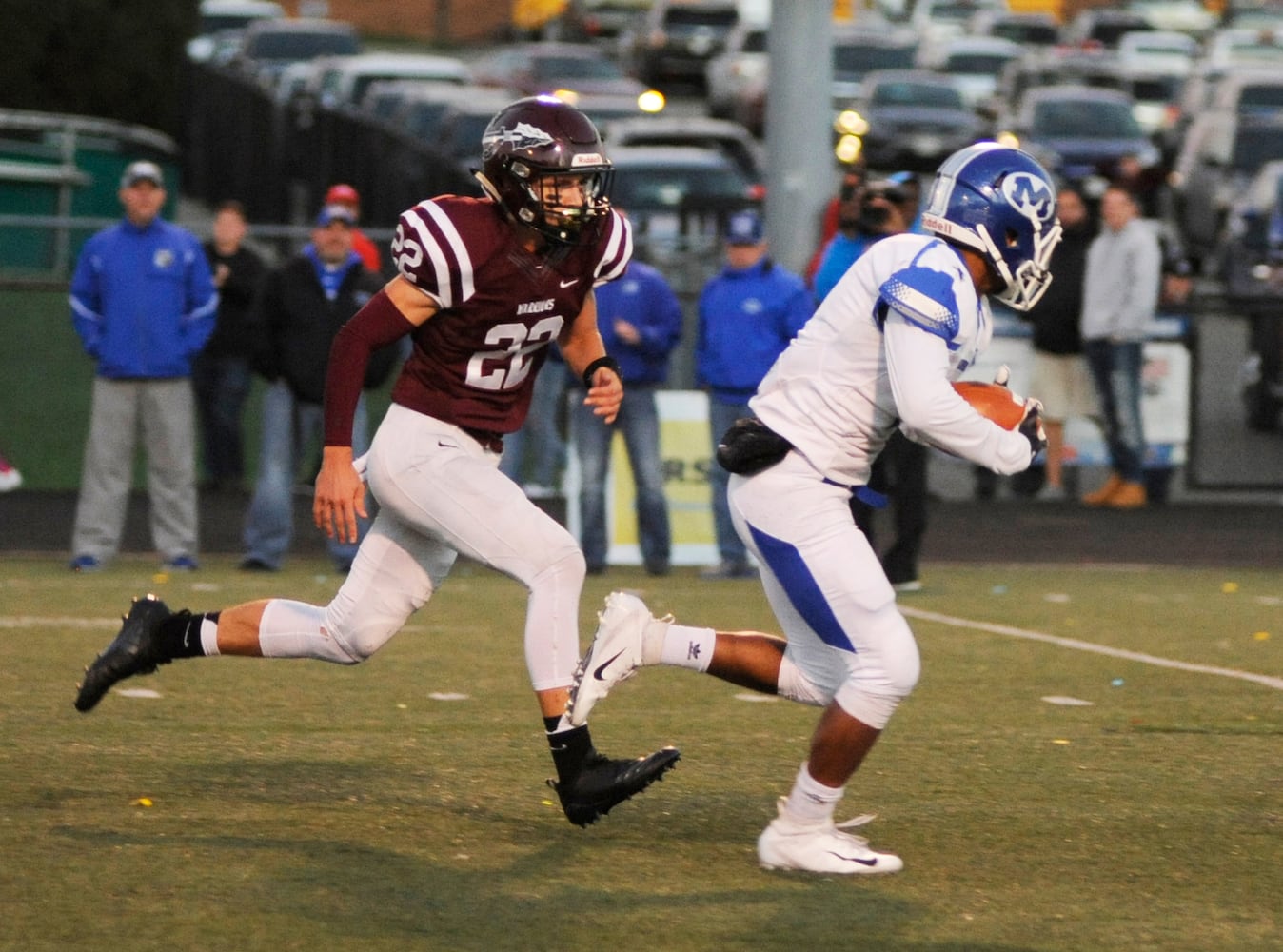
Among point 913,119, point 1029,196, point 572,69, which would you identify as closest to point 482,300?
point 1029,196

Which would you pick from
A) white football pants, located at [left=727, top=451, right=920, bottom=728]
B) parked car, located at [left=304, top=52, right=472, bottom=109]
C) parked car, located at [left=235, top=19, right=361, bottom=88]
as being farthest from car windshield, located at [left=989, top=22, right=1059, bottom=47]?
white football pants, located at [left=727, top=451, right=920, bottom=728]

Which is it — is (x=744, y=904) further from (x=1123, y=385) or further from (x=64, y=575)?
(x=1123, y=385)

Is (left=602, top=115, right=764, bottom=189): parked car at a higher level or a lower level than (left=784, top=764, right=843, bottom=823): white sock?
lower

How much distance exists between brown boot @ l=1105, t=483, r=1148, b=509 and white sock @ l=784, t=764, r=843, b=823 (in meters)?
10.0

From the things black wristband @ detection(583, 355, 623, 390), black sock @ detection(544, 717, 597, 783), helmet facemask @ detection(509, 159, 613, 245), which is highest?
helmet facemask @ detection(509, 159, 613, 245)

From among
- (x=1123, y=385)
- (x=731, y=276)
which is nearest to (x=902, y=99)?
(x=1123, y=385)

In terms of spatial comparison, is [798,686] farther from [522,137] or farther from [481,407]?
[522,137]

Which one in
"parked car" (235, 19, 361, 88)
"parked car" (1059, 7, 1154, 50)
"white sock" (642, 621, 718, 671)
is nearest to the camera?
"white sock" (642, 621, 718, 671)

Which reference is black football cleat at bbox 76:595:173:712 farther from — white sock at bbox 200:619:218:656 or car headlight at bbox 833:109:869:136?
car headlight at bbox 833:109:869:136

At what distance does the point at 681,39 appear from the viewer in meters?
42.2

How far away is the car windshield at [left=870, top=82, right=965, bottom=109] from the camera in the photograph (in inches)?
1201

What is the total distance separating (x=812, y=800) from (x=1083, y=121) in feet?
81.4

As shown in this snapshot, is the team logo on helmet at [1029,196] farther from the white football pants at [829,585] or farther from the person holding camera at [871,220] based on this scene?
the person holding camera at [871,220]

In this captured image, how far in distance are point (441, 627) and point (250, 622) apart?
146 inches
